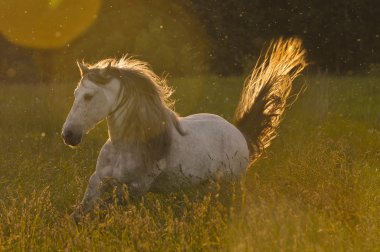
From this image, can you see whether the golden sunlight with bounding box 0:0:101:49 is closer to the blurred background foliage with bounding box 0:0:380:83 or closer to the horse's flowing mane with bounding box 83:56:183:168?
the blurred background foliage with bounding box 0:0:380:83

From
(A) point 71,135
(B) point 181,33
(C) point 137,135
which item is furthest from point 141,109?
(B) point 181,33

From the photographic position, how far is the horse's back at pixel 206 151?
275 inches

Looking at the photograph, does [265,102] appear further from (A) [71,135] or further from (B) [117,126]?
(A) [71,135]

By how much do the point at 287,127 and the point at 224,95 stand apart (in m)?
6.97

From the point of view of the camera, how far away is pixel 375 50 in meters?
→ 36.0

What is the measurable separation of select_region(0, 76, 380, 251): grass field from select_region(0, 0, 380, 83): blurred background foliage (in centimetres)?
1461

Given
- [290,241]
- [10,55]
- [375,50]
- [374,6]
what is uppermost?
[290,241]

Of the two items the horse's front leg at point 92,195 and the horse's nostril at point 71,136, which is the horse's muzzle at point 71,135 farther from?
the horse's front leg at point 92,195

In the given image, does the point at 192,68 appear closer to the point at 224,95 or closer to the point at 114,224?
the point at 224,95

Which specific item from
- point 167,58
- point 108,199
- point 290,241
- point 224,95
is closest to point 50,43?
point 167,58

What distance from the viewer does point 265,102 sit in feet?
28.3

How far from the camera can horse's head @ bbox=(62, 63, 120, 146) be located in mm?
6277

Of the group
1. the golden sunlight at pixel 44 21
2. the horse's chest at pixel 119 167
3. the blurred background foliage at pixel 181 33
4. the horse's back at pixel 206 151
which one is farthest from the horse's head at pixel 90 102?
the golden sunlight at pixel 44 21

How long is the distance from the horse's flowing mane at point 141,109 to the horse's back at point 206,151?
0.70 ft
